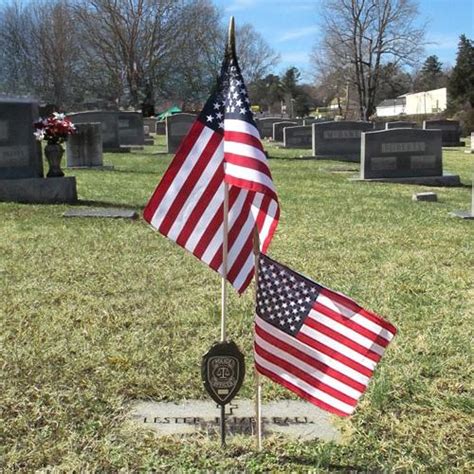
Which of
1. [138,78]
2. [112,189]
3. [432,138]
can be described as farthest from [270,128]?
[138,78]

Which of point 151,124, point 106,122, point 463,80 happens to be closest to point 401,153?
point 106,122

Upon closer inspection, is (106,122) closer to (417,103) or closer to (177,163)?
(177,163)

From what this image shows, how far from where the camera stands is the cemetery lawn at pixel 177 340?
2844 mm

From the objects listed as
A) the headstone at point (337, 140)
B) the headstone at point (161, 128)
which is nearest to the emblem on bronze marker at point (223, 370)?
the headstone at point (337, 140)

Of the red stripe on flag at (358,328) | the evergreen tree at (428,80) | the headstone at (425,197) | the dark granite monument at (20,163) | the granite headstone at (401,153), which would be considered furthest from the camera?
the evergreen tree at (428,80)

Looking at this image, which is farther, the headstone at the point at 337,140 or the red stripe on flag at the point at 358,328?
the headstone at the point at 337,140

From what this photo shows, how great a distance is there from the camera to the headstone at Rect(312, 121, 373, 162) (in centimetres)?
2156

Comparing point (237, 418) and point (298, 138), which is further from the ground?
point (298, 138)

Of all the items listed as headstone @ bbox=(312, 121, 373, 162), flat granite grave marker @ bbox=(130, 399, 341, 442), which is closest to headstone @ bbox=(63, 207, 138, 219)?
flat granite grave marker @ bbox=(130, 399, 341, 442)

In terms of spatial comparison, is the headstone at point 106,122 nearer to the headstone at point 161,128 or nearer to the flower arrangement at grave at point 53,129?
the flower arrangement at grave at point 53,129

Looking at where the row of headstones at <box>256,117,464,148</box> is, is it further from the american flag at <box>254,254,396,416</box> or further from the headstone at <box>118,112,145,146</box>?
the american flag at <box>254,254,396,416</box>

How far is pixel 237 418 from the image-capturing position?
3211mm

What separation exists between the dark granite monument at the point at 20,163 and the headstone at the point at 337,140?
41.7ft

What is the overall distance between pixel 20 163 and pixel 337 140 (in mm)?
13302
